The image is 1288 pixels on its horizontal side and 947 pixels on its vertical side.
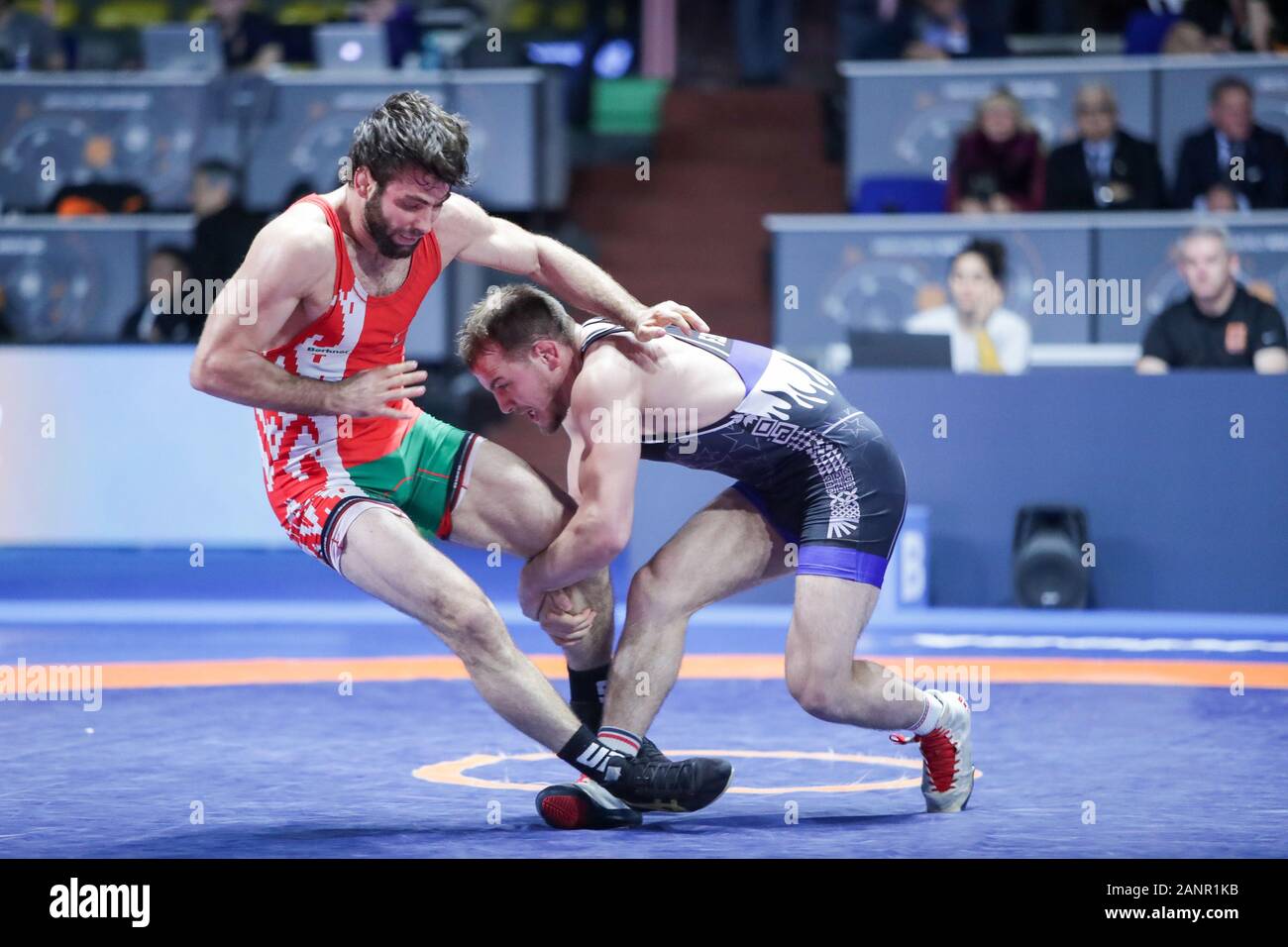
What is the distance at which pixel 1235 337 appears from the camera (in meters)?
7.61

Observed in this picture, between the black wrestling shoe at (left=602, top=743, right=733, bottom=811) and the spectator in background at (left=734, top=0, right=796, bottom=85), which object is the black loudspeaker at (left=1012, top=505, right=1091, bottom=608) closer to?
the black wrestling shoe at (left=602, top=743, right=733, bottom=811)

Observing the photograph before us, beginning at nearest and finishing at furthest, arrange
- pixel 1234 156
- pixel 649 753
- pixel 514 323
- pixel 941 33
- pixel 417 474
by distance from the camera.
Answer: pixel 514 323 < pixel 649 753 < pixel 417 474 < pixel 1234 156 < pixel 941 33

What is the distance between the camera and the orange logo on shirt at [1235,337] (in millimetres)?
7586

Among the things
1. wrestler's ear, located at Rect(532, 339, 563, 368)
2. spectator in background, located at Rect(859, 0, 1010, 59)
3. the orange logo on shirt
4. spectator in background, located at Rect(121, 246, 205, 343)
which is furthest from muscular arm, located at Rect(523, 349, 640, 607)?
spectator in background, located at Rect(859, 0, 1010, 59)

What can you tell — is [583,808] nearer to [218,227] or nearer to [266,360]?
[266,360]

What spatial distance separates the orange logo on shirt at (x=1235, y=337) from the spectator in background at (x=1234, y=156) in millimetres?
1723

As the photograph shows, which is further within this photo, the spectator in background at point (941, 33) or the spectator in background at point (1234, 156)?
the spectator in background at point (941, 33)

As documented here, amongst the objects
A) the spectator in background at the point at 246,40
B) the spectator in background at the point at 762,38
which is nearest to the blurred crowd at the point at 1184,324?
the spectator in background at the point at 246,40

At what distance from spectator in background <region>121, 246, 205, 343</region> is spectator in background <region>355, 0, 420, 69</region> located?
2.63 metres

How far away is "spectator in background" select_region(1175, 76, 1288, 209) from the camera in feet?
29.5

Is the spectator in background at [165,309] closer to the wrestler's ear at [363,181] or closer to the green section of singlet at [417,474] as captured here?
the green section of singlet at [417,474]

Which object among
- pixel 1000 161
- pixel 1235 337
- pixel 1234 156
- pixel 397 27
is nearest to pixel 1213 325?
pixel 1235 337

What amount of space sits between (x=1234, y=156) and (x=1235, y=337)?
6.01 ft
